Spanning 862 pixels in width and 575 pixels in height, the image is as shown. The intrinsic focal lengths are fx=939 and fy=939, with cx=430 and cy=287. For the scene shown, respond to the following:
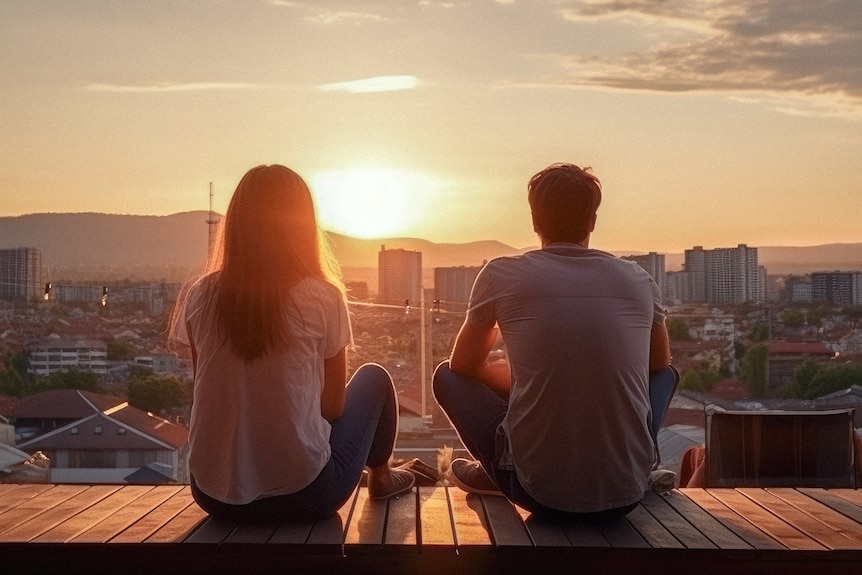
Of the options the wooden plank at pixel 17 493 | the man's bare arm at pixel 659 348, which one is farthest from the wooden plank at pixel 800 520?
the wooden plank at pixel 17 493

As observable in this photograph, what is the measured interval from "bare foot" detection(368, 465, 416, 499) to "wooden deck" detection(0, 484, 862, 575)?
0.13m

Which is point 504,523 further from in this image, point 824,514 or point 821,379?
point 821,379

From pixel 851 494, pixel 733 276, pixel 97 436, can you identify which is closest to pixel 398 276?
pixel 733 276

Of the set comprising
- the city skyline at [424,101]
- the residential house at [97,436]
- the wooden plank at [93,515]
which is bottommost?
the residential house at [97,436]

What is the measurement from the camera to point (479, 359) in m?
2.72

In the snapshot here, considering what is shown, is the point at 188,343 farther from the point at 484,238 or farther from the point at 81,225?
the point at 484,238

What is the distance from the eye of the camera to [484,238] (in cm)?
948

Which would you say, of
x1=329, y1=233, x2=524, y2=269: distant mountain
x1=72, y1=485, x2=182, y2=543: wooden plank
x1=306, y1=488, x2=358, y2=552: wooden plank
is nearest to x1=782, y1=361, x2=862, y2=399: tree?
x1=329, y1=233, x2=524, y2=269: distant mountain

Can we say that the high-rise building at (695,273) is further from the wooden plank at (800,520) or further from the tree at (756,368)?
the wooden plank at (800,520)

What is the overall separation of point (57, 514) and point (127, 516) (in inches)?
8.5

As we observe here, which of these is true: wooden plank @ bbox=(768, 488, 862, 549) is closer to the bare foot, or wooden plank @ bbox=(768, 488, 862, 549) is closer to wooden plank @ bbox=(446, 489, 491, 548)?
wooden plank @ bbox=(446, 489, 491, 548)

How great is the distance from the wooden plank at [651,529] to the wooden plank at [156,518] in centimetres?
131

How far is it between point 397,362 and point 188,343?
4.28 metres

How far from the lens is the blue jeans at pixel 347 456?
8.31 feet
